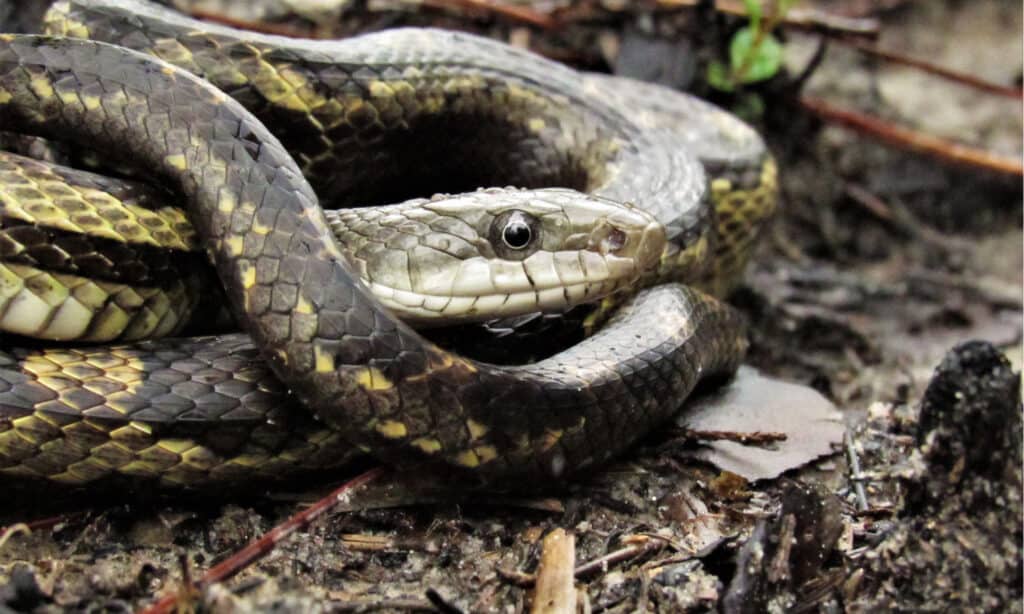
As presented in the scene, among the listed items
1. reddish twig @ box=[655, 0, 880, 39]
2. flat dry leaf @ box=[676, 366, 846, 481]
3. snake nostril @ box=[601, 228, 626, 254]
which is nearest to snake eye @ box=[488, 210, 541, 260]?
snake nostril @ box=[601, 228, 626, 254]

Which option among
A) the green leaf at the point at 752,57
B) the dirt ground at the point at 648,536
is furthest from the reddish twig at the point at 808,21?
the dirt ground at the point at 648,536

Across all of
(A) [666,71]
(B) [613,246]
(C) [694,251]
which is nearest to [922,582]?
(B) [613,246]

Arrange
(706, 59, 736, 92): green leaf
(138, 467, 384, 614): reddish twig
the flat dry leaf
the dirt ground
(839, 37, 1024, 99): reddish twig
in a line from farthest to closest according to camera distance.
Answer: (839, 37, 1024, 99): reddish twig, (706, 59, 736, 92): green leaf, the flat dry leaf, the dirt ground, (138, 467, 384, 614): reddish twig

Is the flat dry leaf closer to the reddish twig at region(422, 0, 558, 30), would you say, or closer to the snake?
the snake

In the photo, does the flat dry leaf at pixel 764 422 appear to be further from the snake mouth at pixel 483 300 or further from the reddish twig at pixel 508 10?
the reddish twig at pixel 508 10

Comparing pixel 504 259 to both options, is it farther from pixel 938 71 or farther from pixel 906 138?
pixel 938 71

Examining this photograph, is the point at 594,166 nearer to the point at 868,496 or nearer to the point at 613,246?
the point at 613,246
